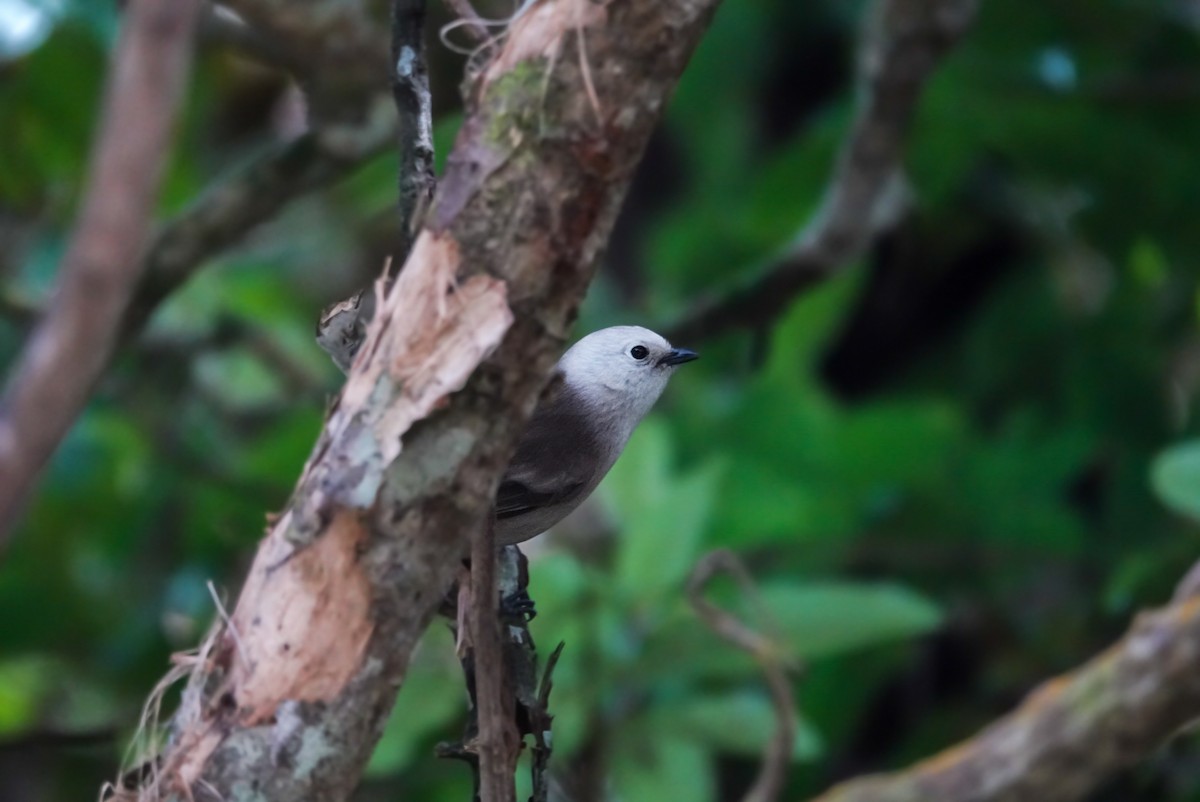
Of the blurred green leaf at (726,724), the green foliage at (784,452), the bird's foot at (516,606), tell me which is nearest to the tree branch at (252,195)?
the green foliage at (784,452)

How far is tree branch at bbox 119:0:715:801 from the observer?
1378 mm

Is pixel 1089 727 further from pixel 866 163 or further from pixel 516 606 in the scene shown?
pixel 866 163

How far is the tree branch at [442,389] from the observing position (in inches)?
54.2

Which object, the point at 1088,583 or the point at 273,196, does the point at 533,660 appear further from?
the point at 1088,583

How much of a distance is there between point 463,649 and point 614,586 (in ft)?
5.00

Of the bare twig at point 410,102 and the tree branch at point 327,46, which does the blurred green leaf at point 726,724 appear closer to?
the tree branch at point 327,46

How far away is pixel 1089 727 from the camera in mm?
2719

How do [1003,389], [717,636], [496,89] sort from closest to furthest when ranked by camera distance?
[496,89], [717,636], [1003,389]

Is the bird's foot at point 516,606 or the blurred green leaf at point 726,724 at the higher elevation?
the blurred green leaf at point 726,724

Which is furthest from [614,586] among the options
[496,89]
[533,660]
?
[496,89]

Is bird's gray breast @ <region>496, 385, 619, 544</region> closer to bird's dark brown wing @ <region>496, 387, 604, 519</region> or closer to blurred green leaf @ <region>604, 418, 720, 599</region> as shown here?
bird's dark brown wing @ <region>496, 387, 604, 519</region>

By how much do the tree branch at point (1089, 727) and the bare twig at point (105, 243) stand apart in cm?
226

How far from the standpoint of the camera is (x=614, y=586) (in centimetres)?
333

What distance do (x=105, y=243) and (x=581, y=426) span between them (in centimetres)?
151
